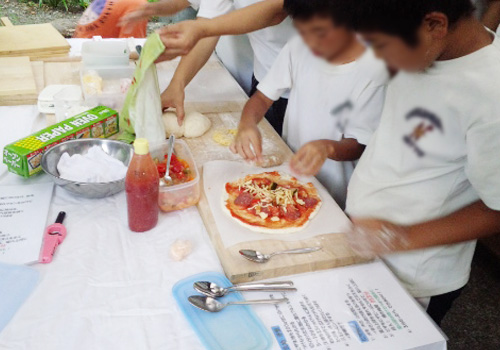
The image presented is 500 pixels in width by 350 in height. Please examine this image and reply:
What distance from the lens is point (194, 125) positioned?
1.31 m

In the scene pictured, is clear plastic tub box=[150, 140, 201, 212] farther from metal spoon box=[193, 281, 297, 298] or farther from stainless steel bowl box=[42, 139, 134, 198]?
metal spoon box=[193, 281, 297, 298]

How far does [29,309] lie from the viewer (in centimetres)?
73

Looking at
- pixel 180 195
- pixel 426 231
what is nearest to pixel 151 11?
pixel 180 195

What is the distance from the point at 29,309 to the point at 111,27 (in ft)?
4.92

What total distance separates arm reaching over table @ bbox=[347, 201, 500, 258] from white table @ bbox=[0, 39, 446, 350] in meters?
0.23

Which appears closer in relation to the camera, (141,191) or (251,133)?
(141,191)

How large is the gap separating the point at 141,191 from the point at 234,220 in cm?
21

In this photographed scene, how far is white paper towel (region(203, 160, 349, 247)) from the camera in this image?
0.91 meters

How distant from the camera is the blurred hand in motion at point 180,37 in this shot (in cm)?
89

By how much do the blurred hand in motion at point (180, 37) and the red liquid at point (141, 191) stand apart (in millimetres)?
223

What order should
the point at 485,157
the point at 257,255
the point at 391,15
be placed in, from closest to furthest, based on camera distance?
the point at 391,15, the point at 485,157, the point at 257,255

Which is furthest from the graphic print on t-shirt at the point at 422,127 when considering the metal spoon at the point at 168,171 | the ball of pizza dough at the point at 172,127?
the ball of pizza dough at the point at 172,127

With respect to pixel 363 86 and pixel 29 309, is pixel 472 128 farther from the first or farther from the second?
pixel 29 309

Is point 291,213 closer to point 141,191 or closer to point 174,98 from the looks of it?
point 141,191
